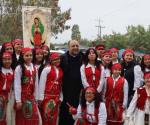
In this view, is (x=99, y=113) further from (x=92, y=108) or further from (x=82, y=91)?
(x=82, y=91)

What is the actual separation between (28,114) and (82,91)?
106 centimetres

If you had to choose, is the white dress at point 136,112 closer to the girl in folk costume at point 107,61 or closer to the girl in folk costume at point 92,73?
the girl in folk costume at point 92,73

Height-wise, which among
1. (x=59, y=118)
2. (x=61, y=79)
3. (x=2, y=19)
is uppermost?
(x=2, y=19)

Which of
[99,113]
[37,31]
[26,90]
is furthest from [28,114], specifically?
[37,31]

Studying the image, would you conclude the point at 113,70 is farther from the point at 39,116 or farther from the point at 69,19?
the point at 69,19

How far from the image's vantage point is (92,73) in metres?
8.52

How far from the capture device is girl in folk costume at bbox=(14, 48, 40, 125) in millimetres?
7895

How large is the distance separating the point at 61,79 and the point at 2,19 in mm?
21366

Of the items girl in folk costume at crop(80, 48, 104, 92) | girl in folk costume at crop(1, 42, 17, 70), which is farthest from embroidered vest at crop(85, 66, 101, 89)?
girl in folk costume at crop(1, 42, 17, 70)

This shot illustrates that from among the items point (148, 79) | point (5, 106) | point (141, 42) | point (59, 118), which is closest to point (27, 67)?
point (5, 106)

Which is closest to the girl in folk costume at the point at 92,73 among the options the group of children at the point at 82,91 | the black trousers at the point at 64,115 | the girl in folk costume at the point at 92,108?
the group of children at the point at 82,91

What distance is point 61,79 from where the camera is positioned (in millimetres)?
8555

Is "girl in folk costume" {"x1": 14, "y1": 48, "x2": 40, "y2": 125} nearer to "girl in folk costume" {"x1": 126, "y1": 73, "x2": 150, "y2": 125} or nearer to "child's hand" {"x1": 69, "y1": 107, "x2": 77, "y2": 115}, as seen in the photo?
"child's hand" {"x1": 69, "y1": 107, "x2": 77, "y2": 115}

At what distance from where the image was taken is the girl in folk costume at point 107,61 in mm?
8922
